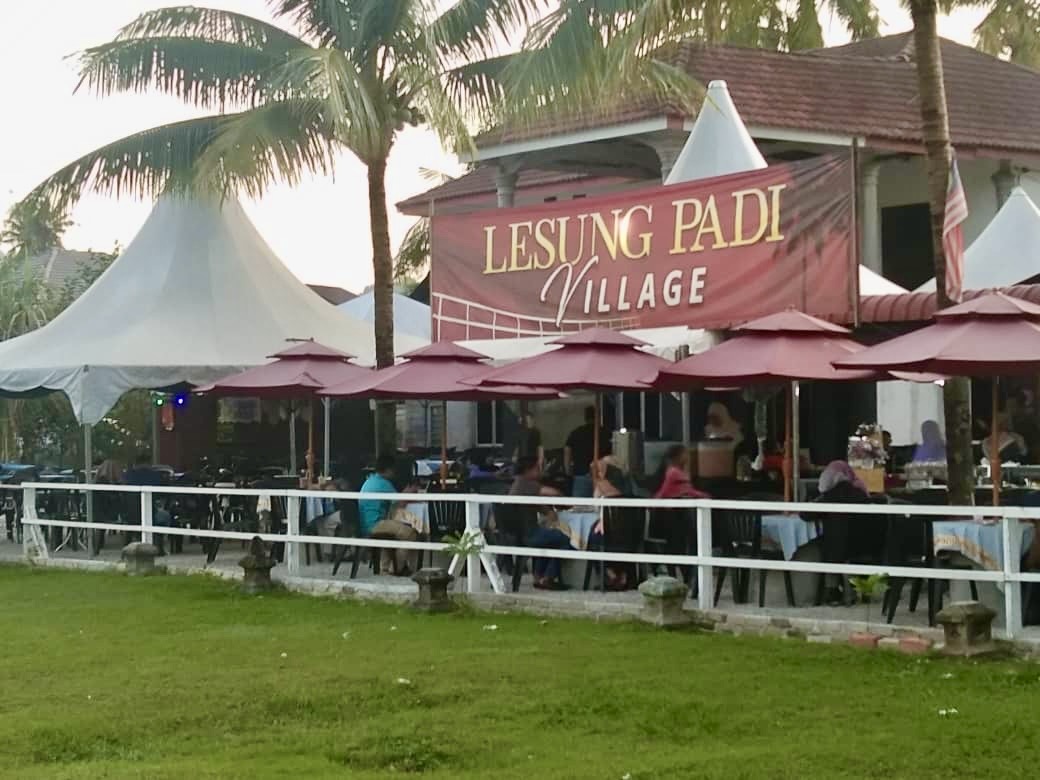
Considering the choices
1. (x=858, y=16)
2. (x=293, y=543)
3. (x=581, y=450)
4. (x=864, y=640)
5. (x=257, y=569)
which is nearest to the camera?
(x=864, y=640)

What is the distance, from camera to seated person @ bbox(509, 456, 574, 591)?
42.5 ft

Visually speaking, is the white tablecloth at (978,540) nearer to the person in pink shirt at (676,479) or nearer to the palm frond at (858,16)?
the person in pink shirt at (676,479)

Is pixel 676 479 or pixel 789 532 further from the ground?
pixel 676 479

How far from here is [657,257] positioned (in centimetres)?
1688

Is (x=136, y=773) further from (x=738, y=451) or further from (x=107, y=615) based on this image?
(x=738, y=451)

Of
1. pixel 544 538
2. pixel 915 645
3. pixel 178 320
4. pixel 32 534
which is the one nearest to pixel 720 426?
pixel 544 538

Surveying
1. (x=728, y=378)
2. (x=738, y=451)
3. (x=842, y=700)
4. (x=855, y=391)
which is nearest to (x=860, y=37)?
(x=855, y=391)

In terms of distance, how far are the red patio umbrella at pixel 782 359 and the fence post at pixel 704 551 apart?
1512mm

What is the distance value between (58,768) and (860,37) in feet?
106

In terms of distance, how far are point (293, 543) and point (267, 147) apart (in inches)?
206

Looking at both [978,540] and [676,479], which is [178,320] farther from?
[978,540]

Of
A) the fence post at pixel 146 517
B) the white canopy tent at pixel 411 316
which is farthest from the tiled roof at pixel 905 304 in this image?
the white canopy tent at pixel 411 316

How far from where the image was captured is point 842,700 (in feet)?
28.1

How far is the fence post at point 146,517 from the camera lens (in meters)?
16.2
